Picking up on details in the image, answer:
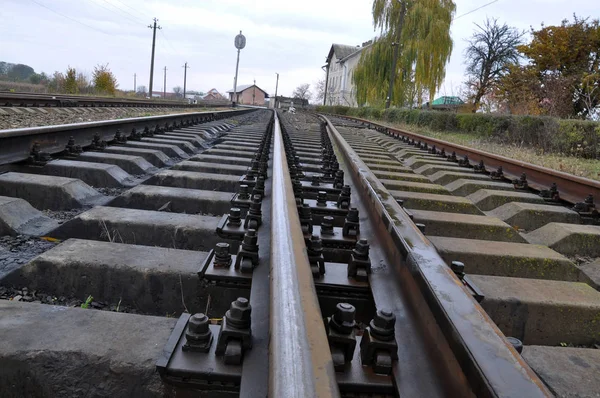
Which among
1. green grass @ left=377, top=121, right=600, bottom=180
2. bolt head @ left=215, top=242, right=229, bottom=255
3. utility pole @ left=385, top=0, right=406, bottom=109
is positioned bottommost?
bolt head @ left=215, top=242, right=229, bottom=255

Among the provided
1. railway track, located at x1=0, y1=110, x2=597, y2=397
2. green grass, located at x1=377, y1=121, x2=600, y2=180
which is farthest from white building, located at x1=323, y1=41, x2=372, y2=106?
railway track, located at x1=0, y1=110, x2=597, y2=397

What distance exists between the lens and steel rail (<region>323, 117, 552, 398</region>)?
0.90 metres

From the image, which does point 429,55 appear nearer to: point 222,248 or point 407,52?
point 407,52

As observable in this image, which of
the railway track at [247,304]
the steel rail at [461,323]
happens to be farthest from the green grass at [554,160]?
the steel rail at [461,323]

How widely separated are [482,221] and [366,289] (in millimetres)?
1579

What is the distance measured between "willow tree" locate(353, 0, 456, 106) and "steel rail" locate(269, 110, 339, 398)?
68.2ft

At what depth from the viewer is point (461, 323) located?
109 cm

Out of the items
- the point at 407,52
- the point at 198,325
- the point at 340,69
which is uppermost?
the point at 340,69

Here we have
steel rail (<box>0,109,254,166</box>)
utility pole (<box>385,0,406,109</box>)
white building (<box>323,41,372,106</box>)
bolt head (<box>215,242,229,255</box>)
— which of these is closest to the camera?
bolt head (<box>215,242,229,255</box>)

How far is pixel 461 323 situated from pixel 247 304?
54 cm

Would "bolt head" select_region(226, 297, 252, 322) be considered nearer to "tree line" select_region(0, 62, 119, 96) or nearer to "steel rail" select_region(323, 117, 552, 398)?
Result: "steel rail" select_region(323, 117, 552, 398)

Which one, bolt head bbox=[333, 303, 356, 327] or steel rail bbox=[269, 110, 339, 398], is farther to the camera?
bolt head bbox=[333, 303, 356, 327]

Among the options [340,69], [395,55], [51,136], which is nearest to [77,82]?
[395,55]

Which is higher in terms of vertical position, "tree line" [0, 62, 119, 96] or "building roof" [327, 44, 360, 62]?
"building roof" [327, 44, 360, 62]
